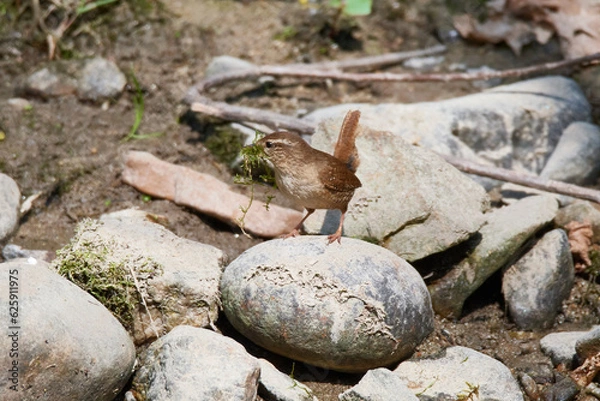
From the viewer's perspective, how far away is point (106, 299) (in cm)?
441

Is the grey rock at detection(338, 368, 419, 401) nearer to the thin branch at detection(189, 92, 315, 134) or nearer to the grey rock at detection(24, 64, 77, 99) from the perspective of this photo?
the thin branch at detection(189, 92, 315, 134)

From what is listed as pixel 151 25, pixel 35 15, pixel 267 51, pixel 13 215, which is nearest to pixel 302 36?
pixel 267 51

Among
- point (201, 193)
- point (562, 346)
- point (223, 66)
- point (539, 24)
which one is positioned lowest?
point (562, 346)

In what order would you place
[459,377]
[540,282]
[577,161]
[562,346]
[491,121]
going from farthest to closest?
[491,121], [577,161], [540,282], [562,346], [459,377]

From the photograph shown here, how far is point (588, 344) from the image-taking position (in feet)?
14.3

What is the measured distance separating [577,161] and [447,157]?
1.21 meters

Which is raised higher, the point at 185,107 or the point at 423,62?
the point at 423,62

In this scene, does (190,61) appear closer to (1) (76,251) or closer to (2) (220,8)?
(2) (220,8)

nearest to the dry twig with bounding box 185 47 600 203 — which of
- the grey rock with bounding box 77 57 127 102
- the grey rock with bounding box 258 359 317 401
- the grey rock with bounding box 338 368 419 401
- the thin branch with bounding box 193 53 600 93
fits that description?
Result: the thin branch with bounding box 193 53 600 93

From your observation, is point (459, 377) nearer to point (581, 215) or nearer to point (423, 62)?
point (581, 215)

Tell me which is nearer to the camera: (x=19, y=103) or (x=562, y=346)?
(x=562, y=346)

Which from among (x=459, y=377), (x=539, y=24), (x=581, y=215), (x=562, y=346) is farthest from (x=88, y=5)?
(x=562, y=346)

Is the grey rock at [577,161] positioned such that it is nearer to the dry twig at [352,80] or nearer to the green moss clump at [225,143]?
the dry twig at [352,80]

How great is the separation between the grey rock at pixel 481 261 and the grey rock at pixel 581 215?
477mm
